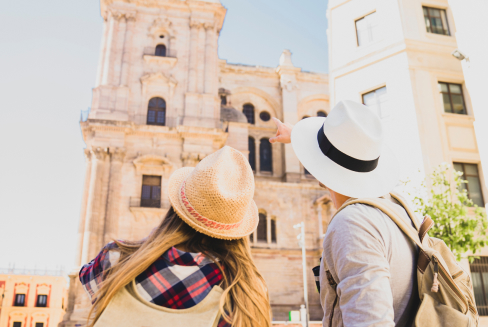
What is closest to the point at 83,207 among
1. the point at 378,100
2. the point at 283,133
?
the point at 378,100

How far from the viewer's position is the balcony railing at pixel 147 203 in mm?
24719

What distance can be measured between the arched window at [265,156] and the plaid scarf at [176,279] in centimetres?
3051

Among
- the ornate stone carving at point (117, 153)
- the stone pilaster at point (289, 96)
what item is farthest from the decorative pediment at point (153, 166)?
the stone pilaster at point (289, 96)

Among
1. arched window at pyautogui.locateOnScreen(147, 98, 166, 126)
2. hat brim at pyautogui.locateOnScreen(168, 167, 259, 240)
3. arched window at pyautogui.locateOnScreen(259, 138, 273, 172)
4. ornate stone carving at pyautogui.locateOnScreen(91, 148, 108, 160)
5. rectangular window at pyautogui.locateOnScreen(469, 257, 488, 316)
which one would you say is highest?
arched window at pyautogui.locateOnScreen(147, 98, 166, 126)

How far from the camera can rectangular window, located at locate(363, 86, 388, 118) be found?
16.4 metres

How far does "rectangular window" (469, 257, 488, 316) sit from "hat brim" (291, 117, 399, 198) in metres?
13.3

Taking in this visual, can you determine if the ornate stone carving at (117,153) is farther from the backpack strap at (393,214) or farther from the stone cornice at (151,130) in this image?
the backpack strap at (393,214)

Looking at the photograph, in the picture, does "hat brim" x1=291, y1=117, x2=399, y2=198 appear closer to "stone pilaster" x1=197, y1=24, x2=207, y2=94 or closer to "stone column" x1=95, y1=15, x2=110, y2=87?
"stone pilaster" x1=197, y1=24, x2=207, y2=94

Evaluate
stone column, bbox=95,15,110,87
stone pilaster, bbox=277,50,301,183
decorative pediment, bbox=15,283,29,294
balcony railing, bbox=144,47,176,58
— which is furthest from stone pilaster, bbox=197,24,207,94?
decorative pediment, bbox=15,283,29,294

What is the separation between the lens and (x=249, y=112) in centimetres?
3456

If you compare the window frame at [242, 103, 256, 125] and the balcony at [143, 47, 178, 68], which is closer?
the balcony at [143, 47, 178, 68]

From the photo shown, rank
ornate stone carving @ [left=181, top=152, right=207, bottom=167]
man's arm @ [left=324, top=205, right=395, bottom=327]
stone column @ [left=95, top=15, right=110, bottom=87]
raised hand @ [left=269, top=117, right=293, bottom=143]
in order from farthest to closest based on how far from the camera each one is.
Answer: stone column @ [left=95, top=15, right=110, bottom=87]
ornate stone carving @ [left=181, top=152, right=207, bottom=167]
raised hand @ [left=269, top=117, right=293, bottom=143]
man's arm @ [left=324, top=205, right=395, bottom=327]

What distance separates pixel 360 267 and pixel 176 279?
0.80m

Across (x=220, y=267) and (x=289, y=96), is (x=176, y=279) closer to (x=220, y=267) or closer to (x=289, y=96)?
(x=220, y=267)
